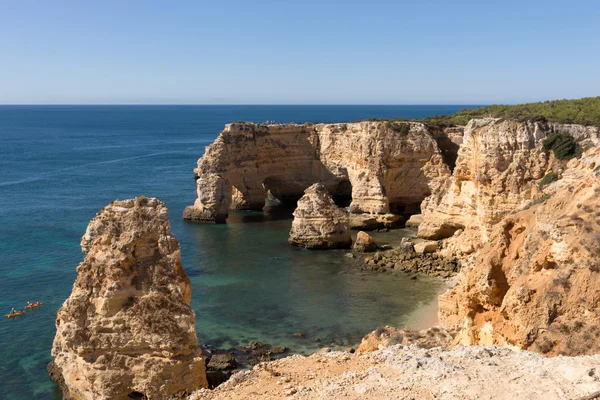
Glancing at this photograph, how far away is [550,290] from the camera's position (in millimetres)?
12836

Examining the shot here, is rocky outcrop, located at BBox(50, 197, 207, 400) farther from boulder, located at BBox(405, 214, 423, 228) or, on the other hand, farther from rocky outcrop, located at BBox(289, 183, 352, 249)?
boulder, located at BBox(405, 214, 423, 228)

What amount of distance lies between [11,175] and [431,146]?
52308 millimetres

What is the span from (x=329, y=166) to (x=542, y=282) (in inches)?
1668

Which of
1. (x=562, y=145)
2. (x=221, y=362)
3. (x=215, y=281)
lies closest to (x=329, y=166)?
(x=562, y=145)

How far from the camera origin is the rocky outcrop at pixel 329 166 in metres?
48.8

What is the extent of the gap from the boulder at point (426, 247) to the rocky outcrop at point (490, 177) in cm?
99

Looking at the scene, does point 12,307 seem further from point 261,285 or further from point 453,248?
point 453,248

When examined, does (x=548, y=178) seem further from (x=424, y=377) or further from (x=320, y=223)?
(x=424, y=377)

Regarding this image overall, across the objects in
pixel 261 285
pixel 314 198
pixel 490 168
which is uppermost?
pixel 490 168

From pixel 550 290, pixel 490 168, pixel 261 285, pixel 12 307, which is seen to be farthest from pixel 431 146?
pixel 550 290

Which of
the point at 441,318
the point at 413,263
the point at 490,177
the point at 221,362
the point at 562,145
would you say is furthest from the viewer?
the point at 562,145

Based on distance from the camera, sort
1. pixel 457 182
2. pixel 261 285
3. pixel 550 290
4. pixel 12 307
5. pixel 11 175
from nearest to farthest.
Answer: pixel 550 290, pixel 12 307, pixel 261 285, pixel 457 182, pixel 11 175

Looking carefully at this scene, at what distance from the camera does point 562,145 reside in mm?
35531

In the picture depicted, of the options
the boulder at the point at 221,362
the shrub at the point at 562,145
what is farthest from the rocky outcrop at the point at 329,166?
the boulder at the point at 221,362
